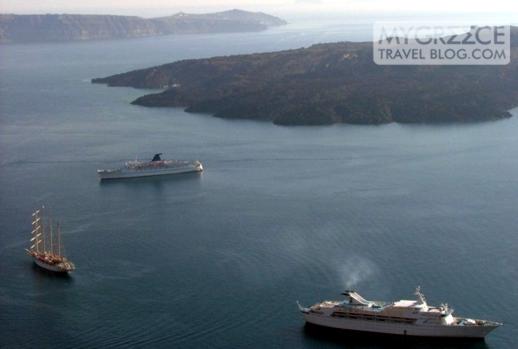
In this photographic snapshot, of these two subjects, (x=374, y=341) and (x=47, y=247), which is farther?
(x=47, y=247)

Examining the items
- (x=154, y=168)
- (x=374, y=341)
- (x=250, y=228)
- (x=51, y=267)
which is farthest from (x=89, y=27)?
(x=374, y=341)

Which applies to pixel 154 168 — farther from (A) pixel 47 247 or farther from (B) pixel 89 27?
(B) pixel 89 27

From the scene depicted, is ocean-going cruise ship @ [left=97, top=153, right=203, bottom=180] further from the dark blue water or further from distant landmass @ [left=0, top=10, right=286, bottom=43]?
distant landmass @ [left=0, top=10, right=286, bottom=43]

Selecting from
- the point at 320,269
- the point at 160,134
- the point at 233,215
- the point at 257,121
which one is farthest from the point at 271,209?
the point at 257,121

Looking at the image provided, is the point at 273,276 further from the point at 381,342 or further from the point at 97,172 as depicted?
the point at 97,172

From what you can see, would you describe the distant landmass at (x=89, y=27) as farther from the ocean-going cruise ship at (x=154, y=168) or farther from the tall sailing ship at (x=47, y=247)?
the tall sailing ship at (x=47, y=247)

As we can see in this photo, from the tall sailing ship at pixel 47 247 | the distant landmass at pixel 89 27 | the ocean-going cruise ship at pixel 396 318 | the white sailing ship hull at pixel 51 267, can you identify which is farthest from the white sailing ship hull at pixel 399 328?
the distant landmass at pixel 89 27
